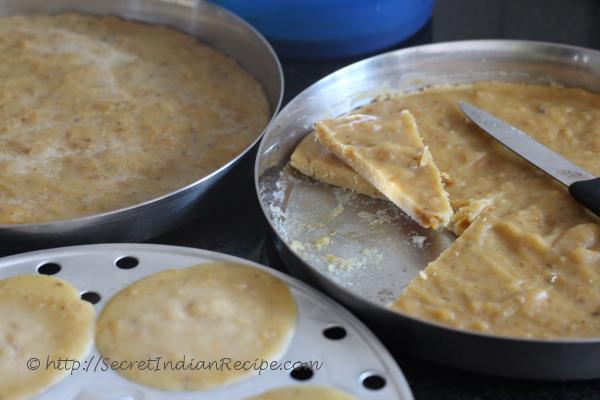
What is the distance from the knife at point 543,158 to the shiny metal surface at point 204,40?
0.40m

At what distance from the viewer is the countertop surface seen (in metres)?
1.11

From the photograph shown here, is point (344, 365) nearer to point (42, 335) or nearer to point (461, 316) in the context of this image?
point (461, 316)

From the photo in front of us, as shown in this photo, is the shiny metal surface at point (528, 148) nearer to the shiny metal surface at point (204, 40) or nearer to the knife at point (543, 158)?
the knife at point (543, 158)

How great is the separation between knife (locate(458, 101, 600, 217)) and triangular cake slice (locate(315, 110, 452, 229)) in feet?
0.45

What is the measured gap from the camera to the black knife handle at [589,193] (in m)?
1.30

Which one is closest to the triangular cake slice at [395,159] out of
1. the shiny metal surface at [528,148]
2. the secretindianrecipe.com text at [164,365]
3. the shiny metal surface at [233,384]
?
the shiny metal surface at [528,148]

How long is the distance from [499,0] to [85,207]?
1.32 meters

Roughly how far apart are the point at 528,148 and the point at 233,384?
72 centimetres

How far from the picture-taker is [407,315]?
1.07 meters

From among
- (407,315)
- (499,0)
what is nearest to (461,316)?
(407,315)

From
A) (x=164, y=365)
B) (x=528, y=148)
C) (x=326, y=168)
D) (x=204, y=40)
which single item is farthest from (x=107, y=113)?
(x=528, y=148)

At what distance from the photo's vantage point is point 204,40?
193cm

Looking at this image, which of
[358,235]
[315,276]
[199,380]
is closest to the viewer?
[199,380]
